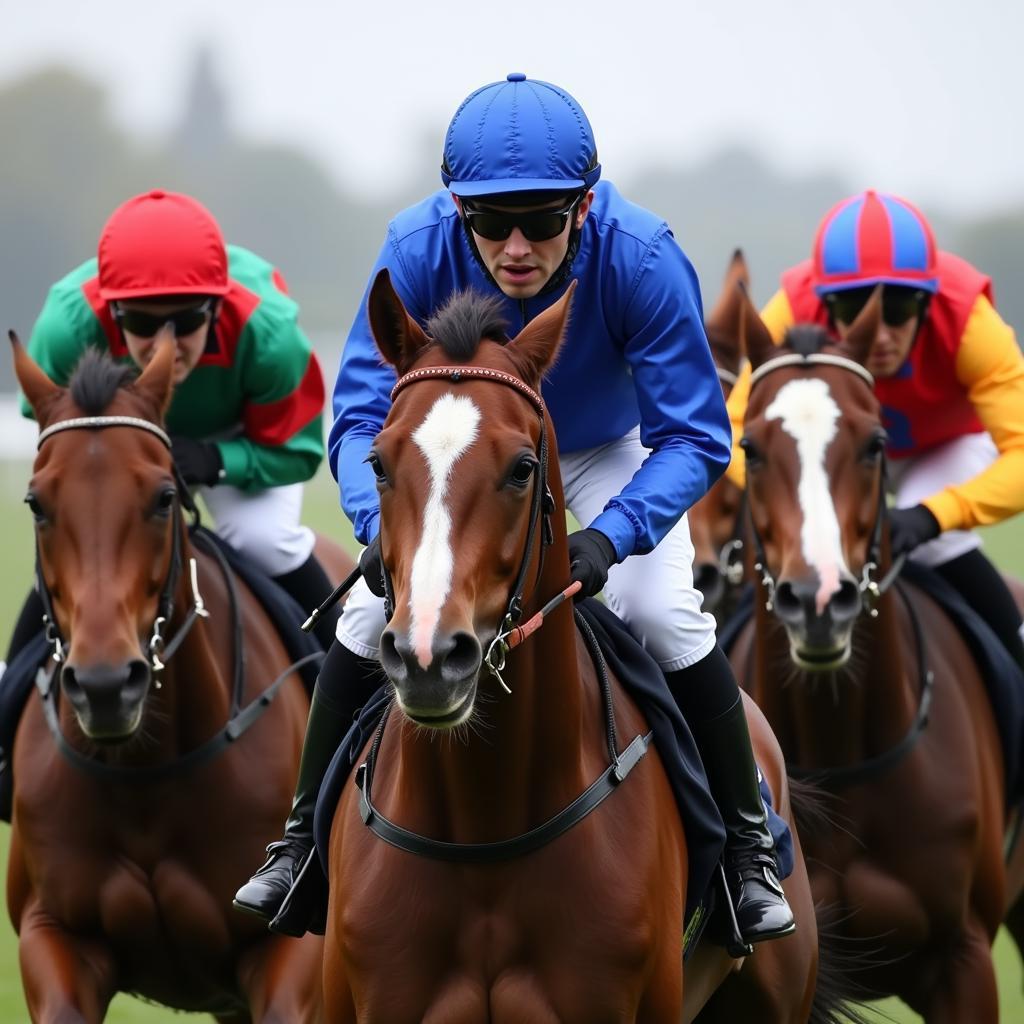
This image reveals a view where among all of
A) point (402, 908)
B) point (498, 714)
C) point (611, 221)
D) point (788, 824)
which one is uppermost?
point (611, 221)

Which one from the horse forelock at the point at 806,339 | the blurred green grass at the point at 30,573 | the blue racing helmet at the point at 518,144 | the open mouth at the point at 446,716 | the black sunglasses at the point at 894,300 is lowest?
the blurred green grass at the point at 30,573

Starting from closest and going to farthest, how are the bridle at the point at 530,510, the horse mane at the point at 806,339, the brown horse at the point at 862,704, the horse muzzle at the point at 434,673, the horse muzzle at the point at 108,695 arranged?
1. the horse muzzle at the point at 434,673
2. the bridle at the point at 530,510
3. the horse muzzle at the point at 108,695
4. the brown horse at the point at 862,704
5. the horse mane at the point at 806,339

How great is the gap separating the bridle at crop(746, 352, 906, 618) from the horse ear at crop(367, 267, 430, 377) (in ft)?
8.04

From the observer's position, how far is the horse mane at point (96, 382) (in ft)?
17.7

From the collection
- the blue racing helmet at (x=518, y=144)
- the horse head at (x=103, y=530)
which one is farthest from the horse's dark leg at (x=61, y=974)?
the blue racing helmet at (x=518, y=144)

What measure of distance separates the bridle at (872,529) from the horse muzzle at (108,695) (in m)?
2.05

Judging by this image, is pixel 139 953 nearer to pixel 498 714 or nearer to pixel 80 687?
pixel 80 687

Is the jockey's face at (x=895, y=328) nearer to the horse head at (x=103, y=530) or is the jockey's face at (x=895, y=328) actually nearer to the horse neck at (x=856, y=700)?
the horse neck at (x=856, y=700)

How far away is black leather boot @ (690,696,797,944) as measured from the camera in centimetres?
450

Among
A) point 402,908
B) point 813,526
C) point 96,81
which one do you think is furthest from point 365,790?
point 96,81

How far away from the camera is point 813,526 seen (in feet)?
19.3

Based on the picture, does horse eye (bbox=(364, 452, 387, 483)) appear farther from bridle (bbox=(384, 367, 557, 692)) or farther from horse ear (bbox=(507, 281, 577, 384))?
horse ear (bbox=(507, 281, 577, 384))

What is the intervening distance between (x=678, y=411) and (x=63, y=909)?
2.34 meters

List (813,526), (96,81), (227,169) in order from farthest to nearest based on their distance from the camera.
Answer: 1. (96,81)
2. (227,169)
3. (813,526)
